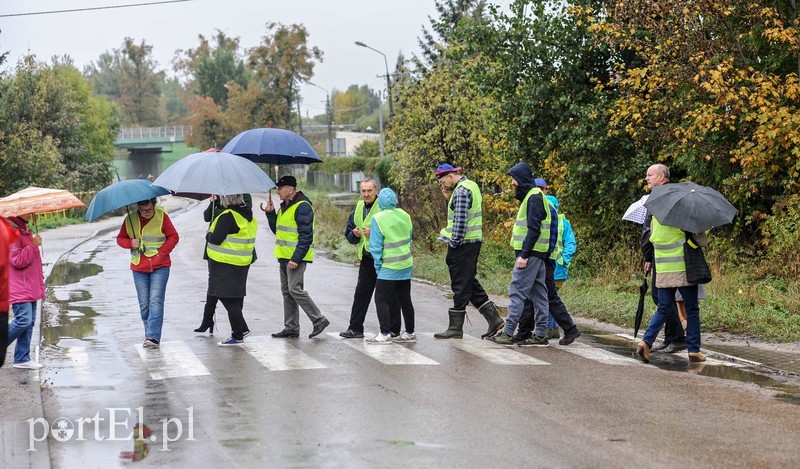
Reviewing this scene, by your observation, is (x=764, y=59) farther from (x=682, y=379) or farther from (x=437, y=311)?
(x=682, y=379)

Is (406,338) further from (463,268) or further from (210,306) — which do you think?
(210,306)

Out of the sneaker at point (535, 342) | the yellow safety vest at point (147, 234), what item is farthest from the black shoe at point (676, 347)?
the yellow safety vest at point (147, 234)

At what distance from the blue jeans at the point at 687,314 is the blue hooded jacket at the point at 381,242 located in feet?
8.94

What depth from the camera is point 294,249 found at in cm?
1184

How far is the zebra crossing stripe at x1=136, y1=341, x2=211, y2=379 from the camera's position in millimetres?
9609

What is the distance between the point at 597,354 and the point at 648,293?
494 centimetres

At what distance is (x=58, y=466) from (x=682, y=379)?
540 centimetres

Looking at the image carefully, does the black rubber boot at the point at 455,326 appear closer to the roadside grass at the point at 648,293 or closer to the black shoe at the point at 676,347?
the black shoe at the point at 676,347

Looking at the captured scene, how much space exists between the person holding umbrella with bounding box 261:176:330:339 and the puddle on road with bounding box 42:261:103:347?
8.24 feet

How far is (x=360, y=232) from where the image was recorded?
1200 cm

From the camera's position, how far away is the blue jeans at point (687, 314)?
10.3m

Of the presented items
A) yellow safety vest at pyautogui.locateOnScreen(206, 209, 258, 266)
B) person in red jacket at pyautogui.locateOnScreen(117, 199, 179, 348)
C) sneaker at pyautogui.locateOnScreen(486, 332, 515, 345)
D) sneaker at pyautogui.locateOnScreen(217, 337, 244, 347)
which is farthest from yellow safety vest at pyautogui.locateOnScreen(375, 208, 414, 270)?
person in red jacket at pyautogui.locateOnScreen(117, 199, 179, 348)

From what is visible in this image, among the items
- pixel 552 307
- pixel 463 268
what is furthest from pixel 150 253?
pixel 552 307

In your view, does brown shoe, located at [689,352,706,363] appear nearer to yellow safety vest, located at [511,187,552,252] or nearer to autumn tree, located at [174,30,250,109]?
yellow safety vest, located at [511,187,552,252]
